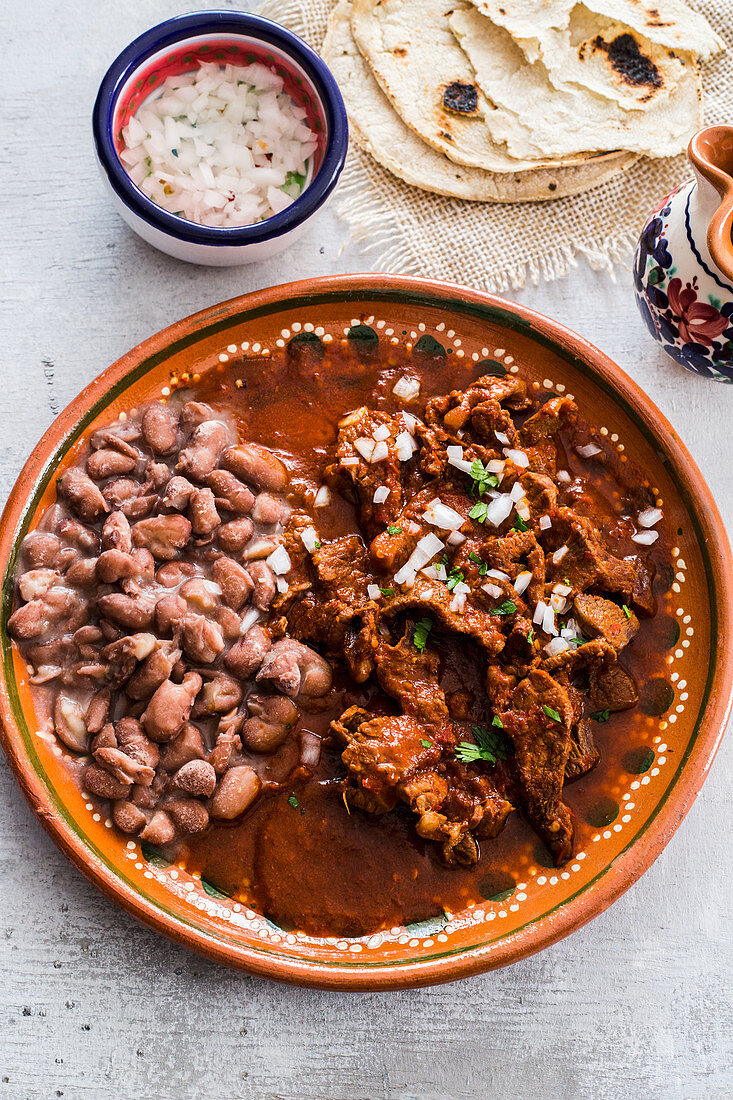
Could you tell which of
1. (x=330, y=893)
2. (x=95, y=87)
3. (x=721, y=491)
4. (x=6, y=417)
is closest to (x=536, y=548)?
(x=721, y=491)

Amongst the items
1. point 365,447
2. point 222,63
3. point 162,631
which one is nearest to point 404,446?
point 365,447

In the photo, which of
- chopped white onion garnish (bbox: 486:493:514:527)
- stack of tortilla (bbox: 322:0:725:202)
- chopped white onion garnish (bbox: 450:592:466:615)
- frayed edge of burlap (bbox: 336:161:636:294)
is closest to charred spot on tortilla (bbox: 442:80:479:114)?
stack of tortilla (bbox: 322:0:725:202)

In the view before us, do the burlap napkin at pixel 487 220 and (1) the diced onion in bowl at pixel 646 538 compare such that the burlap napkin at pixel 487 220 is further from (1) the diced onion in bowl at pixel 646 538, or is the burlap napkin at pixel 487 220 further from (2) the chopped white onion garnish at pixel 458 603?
(2) the chopped white onion garnish at pixel 458 603

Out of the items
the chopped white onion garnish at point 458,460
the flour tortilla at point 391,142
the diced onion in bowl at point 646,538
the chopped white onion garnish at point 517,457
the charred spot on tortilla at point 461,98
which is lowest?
the diced onion in bowl at point 646,538

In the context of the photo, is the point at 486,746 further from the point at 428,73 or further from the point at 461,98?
the point at 428,73

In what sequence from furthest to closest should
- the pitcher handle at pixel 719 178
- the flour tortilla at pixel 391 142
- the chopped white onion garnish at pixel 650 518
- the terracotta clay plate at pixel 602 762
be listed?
the flour tortilla at pixel 391 142 < the chopped white onion garnish at pixel 650 518 < the terracotta clay plate at pixel 602 762 < the pitcher handle at pixel 719 178

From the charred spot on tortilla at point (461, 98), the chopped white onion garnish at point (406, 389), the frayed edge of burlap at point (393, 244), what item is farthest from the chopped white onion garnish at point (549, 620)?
the charred spot on tortilla at point (461, 98)

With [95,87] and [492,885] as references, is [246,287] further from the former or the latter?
[492,885]
